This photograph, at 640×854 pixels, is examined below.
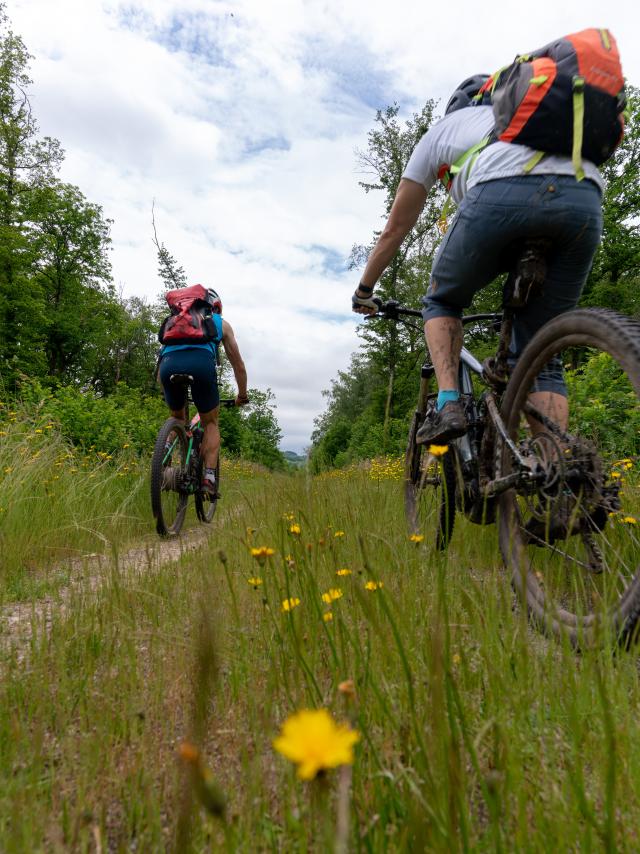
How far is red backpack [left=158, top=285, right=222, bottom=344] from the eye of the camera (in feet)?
13.9

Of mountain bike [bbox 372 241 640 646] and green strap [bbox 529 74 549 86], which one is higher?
green strap [bbox 529 74 549 86]

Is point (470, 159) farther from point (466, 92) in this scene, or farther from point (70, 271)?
point (70, 271)

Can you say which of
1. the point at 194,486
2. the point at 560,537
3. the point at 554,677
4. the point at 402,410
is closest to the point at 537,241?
the point at 560,537

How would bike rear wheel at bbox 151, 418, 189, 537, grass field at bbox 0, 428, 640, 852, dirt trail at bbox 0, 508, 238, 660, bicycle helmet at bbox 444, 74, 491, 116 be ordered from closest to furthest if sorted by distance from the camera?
grass field at bbox 0, 428, 640, 852
dirt trail at bbox 0, 508, 238, 660
bicycle helmet at bbox 444, 74, 491, 116
bike rear wheel at bbox 151, 418, 189, 537

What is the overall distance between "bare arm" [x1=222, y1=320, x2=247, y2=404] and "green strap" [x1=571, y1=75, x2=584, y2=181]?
12.1 ft

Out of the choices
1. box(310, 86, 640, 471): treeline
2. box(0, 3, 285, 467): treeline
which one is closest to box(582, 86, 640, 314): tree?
box(310, 86, 640, 471): treeline

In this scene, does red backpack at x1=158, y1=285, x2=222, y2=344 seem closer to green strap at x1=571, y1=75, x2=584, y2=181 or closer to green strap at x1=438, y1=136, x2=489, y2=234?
green strap at x1=438, y1=136, x2=489, y2=234

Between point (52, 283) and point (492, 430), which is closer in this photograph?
point (492, 430)

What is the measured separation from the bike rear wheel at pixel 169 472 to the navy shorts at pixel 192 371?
0.85ft

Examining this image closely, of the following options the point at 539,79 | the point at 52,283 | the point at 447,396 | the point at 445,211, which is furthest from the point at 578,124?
the point at 52,283

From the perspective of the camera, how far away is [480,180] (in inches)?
67.3

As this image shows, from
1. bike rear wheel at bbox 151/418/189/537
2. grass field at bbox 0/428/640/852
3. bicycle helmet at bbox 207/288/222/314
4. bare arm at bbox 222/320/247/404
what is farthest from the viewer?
bare arm at bbox 222/320/247/404

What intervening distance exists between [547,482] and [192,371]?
338 cm

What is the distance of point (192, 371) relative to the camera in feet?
14.3
